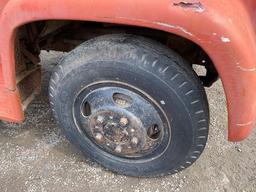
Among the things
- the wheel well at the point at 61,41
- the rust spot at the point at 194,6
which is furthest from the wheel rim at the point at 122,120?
the rust spot at the point at 194,6

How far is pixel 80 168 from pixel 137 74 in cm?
95

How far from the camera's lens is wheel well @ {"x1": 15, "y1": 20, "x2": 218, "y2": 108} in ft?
6.70

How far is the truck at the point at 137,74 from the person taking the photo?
1523 mm

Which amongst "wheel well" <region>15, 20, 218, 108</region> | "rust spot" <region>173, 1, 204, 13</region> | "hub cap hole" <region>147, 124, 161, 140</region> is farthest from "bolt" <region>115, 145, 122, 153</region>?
"rust spot" <region>173, 1, 204, 13</region>

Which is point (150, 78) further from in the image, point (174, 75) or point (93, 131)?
point (93, 131)

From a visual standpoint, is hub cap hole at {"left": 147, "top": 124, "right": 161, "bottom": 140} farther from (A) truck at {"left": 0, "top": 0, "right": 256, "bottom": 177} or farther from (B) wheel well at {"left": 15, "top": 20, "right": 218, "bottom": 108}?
(B) wheel well at {"left": 15, "top": 20, "right": 218, "bottom": 108}

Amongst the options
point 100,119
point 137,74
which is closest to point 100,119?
point 100,119

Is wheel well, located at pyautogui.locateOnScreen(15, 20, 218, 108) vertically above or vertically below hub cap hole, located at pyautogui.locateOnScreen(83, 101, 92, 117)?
above

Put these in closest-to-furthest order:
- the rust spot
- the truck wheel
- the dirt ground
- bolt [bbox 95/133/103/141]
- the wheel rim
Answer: the rust spot < the truck wheel < the wheel rim < bolt [bbox 95/133/103/141] < the dirt ground

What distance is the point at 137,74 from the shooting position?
1754 mm

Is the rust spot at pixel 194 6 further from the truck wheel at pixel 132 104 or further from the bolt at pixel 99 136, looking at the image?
the bolt at pixel 99 136

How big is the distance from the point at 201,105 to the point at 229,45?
40 cm

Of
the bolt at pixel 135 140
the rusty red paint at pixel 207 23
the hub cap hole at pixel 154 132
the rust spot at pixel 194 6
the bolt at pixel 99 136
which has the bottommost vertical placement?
the bolt at pixel 99 136

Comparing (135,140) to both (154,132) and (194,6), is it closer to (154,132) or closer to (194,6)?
(154,132)
